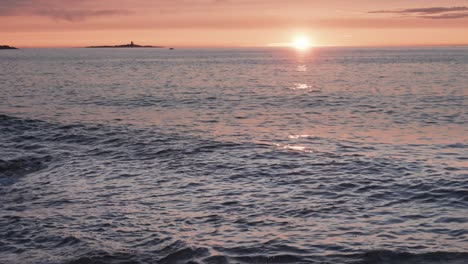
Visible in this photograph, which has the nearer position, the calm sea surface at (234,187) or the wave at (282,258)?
the wave at (282,258)

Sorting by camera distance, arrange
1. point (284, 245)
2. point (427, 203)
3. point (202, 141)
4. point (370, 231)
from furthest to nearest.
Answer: point (202, 141) < point (427, 203) < point (370, 231) < point (284, 245)

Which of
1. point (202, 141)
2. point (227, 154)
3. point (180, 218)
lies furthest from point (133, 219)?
point (202, 141)

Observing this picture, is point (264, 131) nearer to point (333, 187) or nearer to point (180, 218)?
point (333, 187)

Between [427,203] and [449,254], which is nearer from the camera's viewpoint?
[449,254]

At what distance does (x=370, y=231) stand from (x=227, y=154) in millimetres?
12596

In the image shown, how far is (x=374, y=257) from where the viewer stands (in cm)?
1272

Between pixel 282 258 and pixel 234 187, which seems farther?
pixel 234 187

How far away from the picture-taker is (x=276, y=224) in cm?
1537

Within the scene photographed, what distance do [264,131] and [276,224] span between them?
19433 mm

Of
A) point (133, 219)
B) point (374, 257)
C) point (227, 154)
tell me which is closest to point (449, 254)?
point (374, 257)

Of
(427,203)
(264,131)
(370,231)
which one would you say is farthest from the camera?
(264,131)

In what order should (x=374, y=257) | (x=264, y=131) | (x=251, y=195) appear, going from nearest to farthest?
(x=374, y=257) < (x=251, y=195) < (x=264, y=131)

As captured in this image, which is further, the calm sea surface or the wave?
the calm sea surface

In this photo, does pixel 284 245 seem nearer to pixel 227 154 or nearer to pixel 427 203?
pixel 427 203
